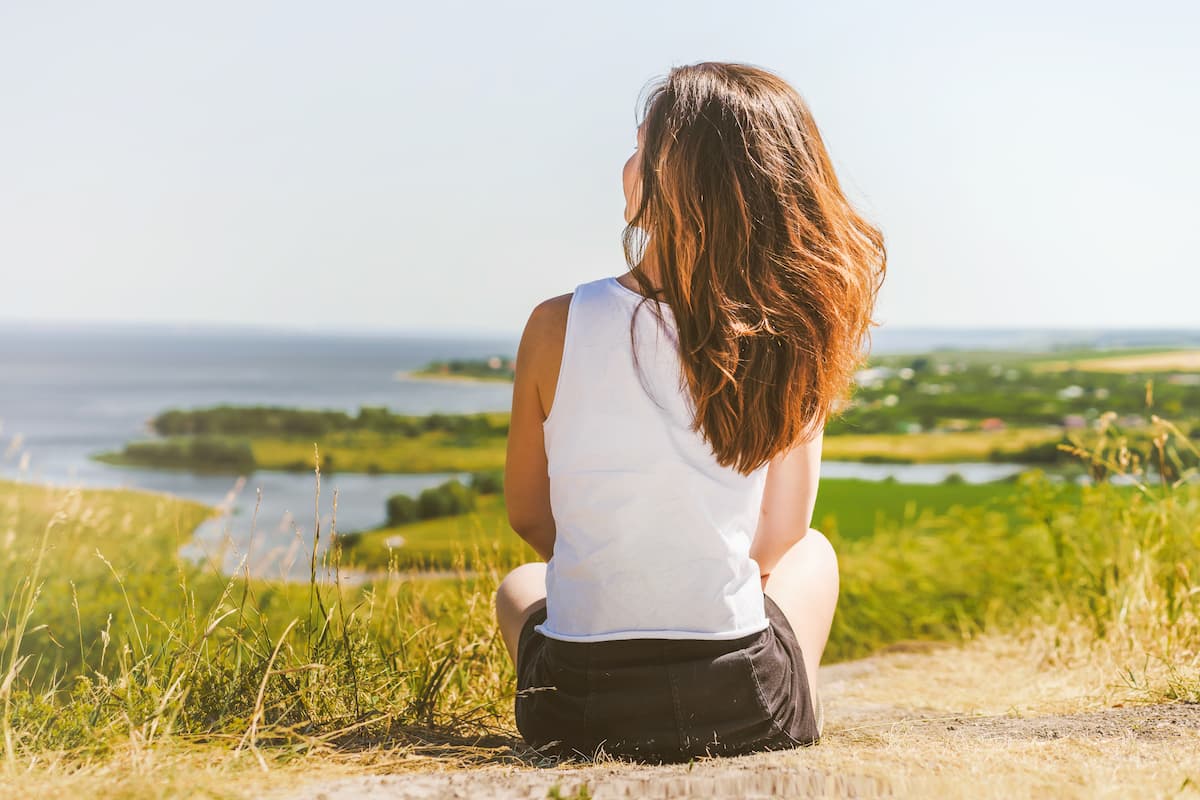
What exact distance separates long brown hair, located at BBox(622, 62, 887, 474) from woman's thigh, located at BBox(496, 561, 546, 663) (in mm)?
568

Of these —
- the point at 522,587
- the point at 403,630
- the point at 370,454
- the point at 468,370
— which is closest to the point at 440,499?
the point at 370,454

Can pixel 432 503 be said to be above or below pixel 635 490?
below

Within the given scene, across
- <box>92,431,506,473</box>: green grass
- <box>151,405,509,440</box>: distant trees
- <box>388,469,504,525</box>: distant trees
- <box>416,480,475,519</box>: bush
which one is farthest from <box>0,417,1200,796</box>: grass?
<box>151,405,509,440</box>: distant trees

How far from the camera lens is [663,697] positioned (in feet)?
5.82

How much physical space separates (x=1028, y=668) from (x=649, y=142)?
2.70 m

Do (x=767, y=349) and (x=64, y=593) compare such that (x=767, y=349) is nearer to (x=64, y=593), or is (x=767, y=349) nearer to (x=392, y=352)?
(x=64, y=593)

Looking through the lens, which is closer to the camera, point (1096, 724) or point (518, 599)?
point (518, 599)

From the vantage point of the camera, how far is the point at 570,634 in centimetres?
180

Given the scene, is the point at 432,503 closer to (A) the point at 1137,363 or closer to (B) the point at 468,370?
(B) the point at 468,370

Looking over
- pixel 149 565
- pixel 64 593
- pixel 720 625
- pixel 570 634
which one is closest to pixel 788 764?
pixel 720 625

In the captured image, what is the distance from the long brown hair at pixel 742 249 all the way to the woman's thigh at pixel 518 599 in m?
0.57

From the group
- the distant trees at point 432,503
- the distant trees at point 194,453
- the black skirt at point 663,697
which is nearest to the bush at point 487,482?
the distant trees at point 432,503

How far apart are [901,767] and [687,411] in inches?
27.6

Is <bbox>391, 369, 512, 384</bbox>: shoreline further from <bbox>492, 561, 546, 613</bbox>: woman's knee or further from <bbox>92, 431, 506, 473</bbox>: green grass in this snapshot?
<bbox>492, 561, 546, 613</bbox>: woman's knee
